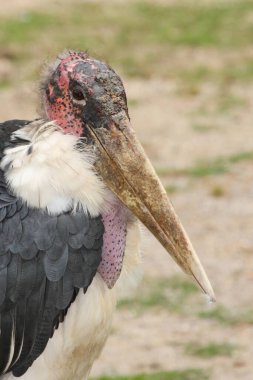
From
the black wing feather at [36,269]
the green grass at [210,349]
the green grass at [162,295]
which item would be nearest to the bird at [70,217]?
the black wing feather at [36,269]

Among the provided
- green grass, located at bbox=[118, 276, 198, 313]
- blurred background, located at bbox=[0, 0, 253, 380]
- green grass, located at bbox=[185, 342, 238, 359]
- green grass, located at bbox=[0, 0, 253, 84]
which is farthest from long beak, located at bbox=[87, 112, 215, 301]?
green grass, located at bbox=[0, 0, 253, 84]

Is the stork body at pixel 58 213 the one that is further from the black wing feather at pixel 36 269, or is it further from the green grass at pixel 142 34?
the green grass at pixel 142 34

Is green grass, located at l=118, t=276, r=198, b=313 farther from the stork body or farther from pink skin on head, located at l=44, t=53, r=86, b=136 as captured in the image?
pink skin on head, located at l=44, t=53, r=86, b=136

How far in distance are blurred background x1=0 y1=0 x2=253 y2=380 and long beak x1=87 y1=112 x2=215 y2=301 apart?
1.49ft

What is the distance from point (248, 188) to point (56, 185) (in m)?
6.32

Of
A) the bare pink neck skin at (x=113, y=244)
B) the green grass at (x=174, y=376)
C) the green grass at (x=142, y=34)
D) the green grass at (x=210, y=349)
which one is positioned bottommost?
the green grass at (x=210, y=349)

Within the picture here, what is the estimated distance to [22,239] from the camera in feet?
14.2

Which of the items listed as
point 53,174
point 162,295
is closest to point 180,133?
point 162,295

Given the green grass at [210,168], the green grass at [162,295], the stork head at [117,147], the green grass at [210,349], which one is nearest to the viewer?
the stork head at [117,147]

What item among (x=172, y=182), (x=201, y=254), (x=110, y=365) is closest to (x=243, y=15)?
(x=172, y=182)

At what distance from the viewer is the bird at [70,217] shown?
4387 millimetres

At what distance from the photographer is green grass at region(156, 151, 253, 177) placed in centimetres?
1101

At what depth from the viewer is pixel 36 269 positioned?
4391mm

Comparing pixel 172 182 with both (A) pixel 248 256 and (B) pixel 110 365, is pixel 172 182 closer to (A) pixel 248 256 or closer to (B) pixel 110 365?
(A) pixel 248 256
